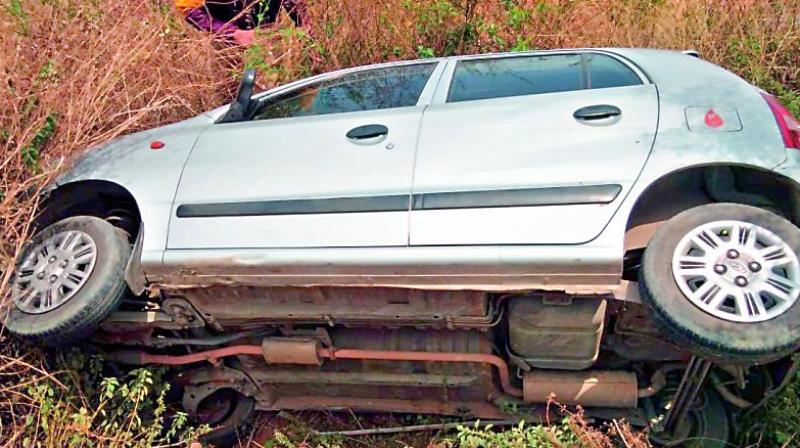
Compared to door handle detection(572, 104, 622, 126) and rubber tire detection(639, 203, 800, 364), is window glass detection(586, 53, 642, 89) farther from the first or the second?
rubber tire detection(639, 203, 800, 364)

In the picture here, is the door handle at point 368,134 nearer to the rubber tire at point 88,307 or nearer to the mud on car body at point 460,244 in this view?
the mud on car body at point 460,244

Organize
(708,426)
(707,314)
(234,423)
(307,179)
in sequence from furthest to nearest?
(234,423) < (708,426) < (307,179) < (707,314)

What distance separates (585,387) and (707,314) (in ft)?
3.03

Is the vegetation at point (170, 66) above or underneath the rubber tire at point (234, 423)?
above

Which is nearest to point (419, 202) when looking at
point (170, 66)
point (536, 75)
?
point (536, 75)

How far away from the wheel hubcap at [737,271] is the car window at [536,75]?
0.87 metres

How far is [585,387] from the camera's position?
349 centimetres

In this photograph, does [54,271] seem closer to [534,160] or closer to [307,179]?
[307,179]

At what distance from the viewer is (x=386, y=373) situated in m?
3.75

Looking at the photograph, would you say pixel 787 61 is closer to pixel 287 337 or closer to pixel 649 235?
pixel 649 235

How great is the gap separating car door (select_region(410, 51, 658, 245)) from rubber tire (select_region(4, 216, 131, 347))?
5.00 feet

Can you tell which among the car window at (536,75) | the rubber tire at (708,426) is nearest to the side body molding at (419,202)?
the car window at (536,75)

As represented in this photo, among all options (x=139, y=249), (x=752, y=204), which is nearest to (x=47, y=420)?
(x=139, y=249)

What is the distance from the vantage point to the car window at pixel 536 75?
3.38 m
